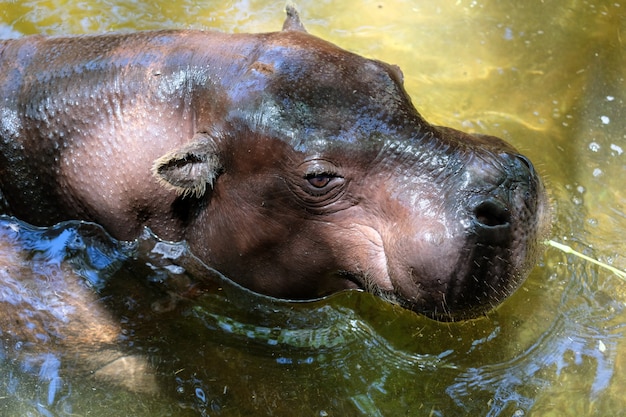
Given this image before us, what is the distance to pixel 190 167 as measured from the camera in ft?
12.9

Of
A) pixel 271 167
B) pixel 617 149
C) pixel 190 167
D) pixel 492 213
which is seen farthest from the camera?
pixel 617 149

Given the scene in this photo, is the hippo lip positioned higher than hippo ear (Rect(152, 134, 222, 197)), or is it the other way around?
hippo ear (Rect(152, 134, 222, 197))

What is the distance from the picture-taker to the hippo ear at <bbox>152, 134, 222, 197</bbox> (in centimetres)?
382

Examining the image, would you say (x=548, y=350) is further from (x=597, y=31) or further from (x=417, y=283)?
(x=597, y=31)

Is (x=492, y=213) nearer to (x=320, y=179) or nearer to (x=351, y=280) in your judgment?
(x=320, y=179)

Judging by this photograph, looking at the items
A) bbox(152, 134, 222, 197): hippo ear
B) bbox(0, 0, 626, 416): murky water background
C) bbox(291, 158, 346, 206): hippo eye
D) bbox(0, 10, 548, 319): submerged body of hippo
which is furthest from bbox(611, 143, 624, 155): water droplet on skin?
bbox(152, 134, 222, 197): hippo ear

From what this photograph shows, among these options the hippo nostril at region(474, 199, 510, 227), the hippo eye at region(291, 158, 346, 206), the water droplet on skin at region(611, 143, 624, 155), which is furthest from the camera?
the water droplet on skin at region(611, 143, 624, 155)

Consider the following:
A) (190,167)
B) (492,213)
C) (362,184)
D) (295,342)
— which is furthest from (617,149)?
(190,167)

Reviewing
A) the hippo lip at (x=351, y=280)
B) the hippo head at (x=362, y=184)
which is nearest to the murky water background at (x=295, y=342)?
the hippo lip at (x=351, y=280)

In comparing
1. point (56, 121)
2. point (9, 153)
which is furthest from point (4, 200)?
point (56, 121)

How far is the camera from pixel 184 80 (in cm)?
415

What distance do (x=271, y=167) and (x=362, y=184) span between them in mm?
546

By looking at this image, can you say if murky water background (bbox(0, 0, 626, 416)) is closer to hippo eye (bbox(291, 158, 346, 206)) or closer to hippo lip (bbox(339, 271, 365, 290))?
hippo lip (bbox(339, 271, 365, 290))

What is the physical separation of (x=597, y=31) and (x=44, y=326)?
243 inches
